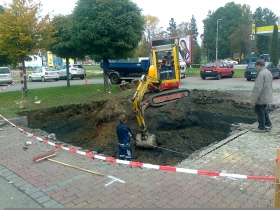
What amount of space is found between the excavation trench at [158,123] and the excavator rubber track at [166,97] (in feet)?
1.51

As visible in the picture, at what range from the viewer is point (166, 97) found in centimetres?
1121

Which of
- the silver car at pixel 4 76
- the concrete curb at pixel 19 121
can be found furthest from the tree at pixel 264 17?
the concrete curb at pixel 19 121

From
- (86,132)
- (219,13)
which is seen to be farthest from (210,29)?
(86,132)

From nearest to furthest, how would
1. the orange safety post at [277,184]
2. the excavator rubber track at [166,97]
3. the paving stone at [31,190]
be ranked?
the orange safety post at [277,184] → the paving stone at [31,190] → the excavator rubber track at [166,97]

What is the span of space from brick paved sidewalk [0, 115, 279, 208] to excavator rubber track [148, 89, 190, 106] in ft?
12.4

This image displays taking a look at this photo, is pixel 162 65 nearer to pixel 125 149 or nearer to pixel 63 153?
pixel 125 149

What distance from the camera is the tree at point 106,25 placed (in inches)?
611

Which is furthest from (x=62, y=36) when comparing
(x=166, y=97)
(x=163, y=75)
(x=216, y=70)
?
(x=216, y=70)

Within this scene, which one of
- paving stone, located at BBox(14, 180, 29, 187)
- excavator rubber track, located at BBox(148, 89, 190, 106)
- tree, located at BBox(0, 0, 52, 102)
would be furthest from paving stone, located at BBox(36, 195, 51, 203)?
tree, located at BBox(0, 0, 52, 102)

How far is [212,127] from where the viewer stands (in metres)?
11.3

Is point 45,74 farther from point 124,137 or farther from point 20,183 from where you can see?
point 20,183

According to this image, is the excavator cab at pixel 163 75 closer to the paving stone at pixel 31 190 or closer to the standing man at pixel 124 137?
the standing man at pixel 124 137

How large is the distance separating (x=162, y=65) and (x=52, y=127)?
518cm

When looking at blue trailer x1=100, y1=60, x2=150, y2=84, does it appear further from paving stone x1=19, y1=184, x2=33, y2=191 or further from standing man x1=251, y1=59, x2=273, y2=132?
paving stone x1=19, y1=184, x2=33, y2=191
